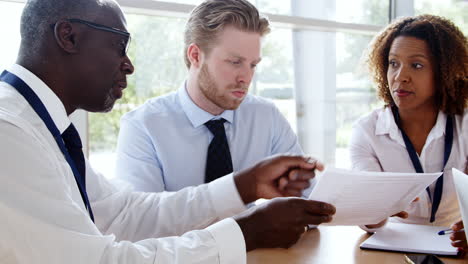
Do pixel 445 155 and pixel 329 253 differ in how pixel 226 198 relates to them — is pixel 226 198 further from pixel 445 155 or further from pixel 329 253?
pixel 445 155

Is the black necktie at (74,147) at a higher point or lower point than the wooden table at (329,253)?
higher

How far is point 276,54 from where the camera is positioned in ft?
11.3

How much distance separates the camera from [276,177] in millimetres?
1541

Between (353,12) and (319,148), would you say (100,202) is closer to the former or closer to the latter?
(319,148)

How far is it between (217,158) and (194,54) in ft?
1.92

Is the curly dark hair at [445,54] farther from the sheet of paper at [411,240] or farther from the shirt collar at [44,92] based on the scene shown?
the shirt collar at [44,92]

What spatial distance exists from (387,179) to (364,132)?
105cm

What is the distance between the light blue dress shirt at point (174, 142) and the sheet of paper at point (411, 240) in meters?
0.85

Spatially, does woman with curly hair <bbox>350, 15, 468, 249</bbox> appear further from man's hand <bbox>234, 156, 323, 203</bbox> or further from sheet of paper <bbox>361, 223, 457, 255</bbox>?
man's hand <bbox>234, 156, 323, 203</bbox>

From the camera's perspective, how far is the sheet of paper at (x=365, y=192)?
127cm

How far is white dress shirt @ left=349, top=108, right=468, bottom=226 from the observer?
2.15 metres

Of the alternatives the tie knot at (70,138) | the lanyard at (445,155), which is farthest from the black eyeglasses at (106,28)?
the lanyard at (445,155)

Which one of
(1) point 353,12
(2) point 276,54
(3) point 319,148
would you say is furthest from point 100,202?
(1) point 353,12

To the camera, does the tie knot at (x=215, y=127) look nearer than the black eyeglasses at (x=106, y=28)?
No
